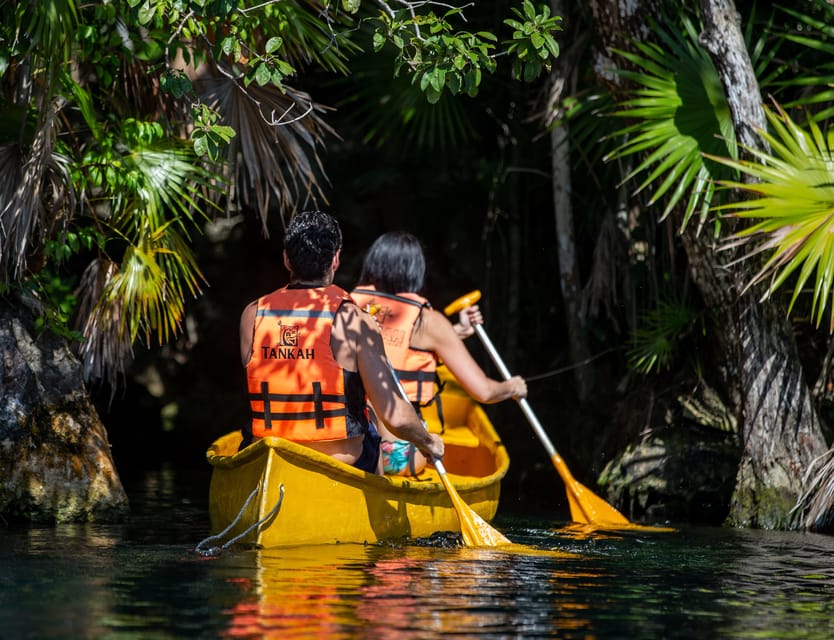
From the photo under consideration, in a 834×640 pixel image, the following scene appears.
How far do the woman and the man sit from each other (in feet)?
3.04

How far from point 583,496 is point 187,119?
10.7ft

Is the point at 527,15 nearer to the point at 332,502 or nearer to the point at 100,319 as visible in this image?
the point at 332,502

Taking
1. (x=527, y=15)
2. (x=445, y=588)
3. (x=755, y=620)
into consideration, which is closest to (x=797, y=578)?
(x=755, y=620)

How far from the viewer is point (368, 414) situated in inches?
244

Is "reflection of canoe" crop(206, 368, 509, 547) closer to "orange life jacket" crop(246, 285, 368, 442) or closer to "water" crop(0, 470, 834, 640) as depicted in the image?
"water" crop(0, 470, 834, 640)

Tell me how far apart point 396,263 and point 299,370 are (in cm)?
123

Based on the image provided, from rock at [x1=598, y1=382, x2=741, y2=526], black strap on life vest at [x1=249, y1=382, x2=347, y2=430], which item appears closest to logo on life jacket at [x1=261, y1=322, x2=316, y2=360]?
black strap on life vest at [x1=249, y1=382, x2=347, y2=430]

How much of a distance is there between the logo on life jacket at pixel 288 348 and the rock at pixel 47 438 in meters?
2.08

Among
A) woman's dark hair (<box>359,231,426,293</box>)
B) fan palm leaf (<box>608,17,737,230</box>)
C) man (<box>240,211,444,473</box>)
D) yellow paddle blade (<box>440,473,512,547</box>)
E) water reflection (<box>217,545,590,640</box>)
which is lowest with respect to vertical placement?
water reflection (<box>217,545,590,640</box>)

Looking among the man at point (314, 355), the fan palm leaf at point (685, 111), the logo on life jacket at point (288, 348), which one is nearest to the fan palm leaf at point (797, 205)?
the fan palm leaf at point (685, 111)

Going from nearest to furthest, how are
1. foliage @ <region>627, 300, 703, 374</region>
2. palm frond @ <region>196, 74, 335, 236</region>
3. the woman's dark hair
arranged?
1. the woman's dark hair
2. palm frond @ <region>196, 74, 335, 236</region>
3. foliage @ <region>627, 300, 703, 374</region>

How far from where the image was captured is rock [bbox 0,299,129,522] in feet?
22.6

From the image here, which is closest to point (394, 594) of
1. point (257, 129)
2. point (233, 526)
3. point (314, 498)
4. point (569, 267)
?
point (314, 498)

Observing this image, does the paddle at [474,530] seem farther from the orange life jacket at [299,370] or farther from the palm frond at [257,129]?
the palm frond at [257,129]
